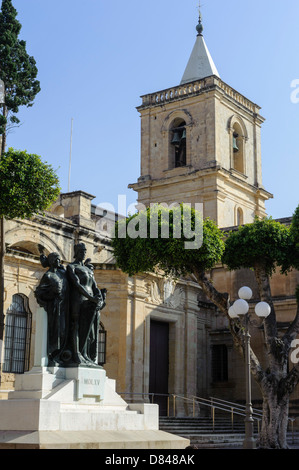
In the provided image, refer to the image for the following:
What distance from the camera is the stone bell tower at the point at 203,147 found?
120 feet

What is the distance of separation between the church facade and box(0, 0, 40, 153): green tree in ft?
14.4

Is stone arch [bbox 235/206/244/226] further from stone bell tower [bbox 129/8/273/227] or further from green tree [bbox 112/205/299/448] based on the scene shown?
green tree [bbox 112/205/299/448]

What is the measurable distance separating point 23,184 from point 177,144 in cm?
2107

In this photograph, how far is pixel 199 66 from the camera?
39844 mm

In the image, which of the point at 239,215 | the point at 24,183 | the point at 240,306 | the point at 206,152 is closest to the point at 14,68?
the point at 24,183

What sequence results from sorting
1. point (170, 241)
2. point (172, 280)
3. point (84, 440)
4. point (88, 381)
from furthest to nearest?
point (172, 280) → point (170, 241) → point (88, 381) → point (84, 440)

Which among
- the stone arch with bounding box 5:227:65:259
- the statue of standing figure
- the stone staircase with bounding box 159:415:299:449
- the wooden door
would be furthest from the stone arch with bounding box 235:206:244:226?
the statue of standing figure

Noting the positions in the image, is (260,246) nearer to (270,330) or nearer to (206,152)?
(270,330)

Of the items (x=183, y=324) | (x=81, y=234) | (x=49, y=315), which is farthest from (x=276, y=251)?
(x=49, y=315)

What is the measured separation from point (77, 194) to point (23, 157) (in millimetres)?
8262

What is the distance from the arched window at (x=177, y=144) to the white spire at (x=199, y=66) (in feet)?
8.21
